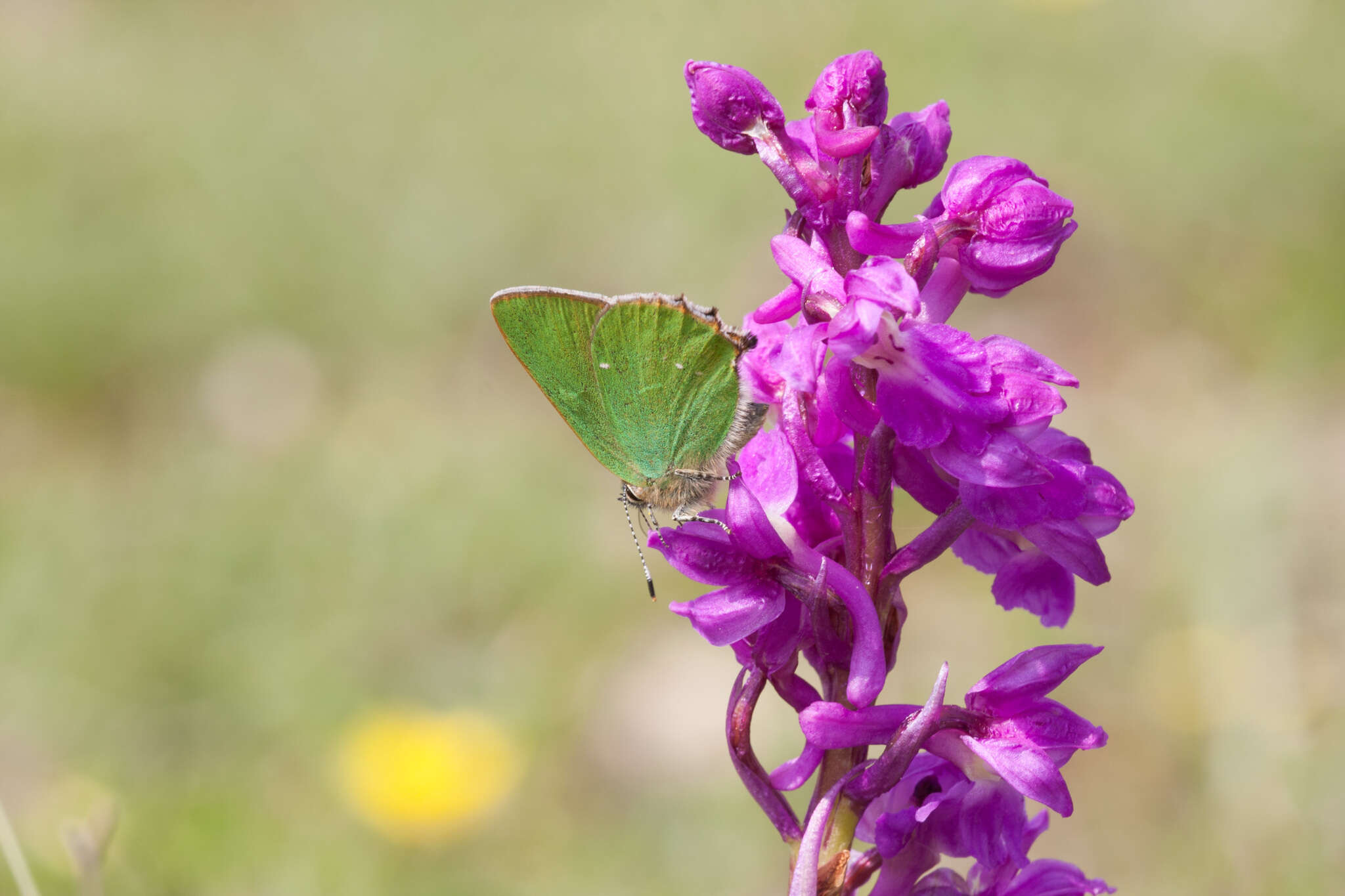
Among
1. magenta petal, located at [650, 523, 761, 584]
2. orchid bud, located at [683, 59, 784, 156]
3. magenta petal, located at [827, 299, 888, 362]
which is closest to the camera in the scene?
magenta petal, located at [827, 299, 888, 362]

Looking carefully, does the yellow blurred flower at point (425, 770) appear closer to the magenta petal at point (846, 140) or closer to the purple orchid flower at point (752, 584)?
the purple orchid flower at point (752, 584)

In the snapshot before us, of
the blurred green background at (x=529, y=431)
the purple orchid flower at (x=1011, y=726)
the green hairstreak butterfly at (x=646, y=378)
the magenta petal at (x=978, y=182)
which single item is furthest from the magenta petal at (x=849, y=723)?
the blurred green background at (x=529, y=431)

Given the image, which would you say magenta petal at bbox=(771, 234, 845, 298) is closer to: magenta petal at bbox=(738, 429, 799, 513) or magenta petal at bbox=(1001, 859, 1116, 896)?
magenta petal at bbox=(738, 429, 799, 513)

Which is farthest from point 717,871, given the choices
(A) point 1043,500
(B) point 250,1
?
(B) point 250,1

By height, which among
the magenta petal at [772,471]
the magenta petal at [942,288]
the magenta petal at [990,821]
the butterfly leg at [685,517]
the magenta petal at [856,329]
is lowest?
the magenta petal at [990,821]

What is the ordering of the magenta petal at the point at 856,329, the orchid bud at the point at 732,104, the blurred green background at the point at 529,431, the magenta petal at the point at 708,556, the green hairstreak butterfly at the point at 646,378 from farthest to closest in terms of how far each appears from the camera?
1. the blurred green background at the point at 529,431
2. the green hairstreak butterfly at the point at 646,378
3. the orchid bud at the point at 732,104
4. the magenta petal at the point at 708,556
5. the magenta petal at the point at 856,329

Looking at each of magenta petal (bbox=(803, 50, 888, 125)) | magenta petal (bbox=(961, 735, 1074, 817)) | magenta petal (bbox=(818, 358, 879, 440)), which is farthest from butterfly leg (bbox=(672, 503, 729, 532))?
magenta petal (bbox=(803, 50, 888, 125))
